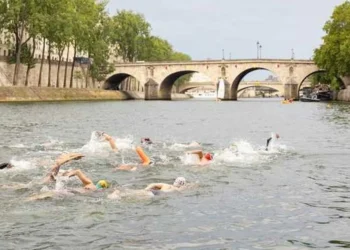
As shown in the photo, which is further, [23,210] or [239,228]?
[23,210]

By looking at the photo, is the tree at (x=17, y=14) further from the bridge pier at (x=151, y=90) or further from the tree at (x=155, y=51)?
the tree at (x=155, y=51)

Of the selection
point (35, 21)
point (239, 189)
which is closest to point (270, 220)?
point (239, 189)

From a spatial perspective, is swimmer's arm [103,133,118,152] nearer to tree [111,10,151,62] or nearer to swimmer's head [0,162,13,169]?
swimmer's head [0,162,13,169]

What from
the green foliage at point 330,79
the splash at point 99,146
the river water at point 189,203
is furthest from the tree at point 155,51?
the river water at point 189,203

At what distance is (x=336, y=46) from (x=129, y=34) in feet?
178

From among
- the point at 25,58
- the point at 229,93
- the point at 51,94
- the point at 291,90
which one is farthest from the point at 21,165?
the point at 229,93

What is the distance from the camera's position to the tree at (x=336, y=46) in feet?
308

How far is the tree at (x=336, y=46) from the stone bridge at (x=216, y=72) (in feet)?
51.1

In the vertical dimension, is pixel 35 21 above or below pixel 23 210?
above

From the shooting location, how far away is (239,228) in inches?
490

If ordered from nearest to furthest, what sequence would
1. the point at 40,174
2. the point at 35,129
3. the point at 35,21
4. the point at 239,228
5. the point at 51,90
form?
the point at 239,228, the point at 40,174, the point at 35,129, the point at 35,21, the point at 51,90

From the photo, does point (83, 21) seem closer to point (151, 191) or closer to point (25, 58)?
point (25, 58)

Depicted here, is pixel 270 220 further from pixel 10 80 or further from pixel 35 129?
pixel 10 80

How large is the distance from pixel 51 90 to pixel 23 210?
82.2 meters
